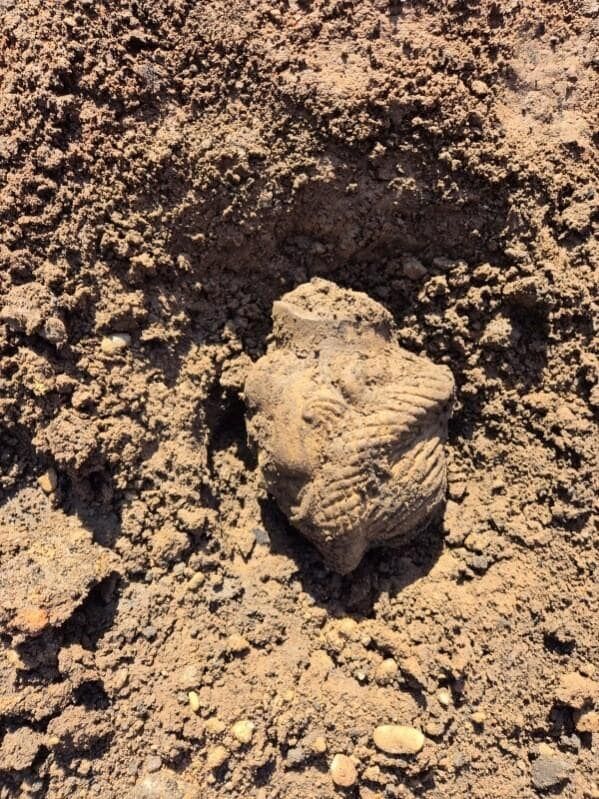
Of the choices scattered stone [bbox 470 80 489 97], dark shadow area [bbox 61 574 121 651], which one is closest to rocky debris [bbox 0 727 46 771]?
dark shadow area [bbox 61 574 121 651]

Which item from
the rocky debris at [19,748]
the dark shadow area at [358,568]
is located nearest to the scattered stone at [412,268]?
the dark shadow area at [358,568]

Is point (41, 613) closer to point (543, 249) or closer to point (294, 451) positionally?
point (294, 451)

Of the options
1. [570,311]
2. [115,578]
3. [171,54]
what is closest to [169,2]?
[171,54]

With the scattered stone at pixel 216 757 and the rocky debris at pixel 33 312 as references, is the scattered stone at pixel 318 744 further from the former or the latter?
the rocky debris at pixel 33 312

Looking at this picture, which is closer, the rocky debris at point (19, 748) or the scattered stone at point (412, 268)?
the rocky debris at point (19, 748)

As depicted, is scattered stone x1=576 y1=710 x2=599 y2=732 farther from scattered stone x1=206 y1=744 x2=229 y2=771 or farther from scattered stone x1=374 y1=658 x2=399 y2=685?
scattered stone x1=206 y1=744 x2=229 y2=771

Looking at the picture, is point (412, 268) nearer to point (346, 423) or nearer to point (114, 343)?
point (346, 423)
